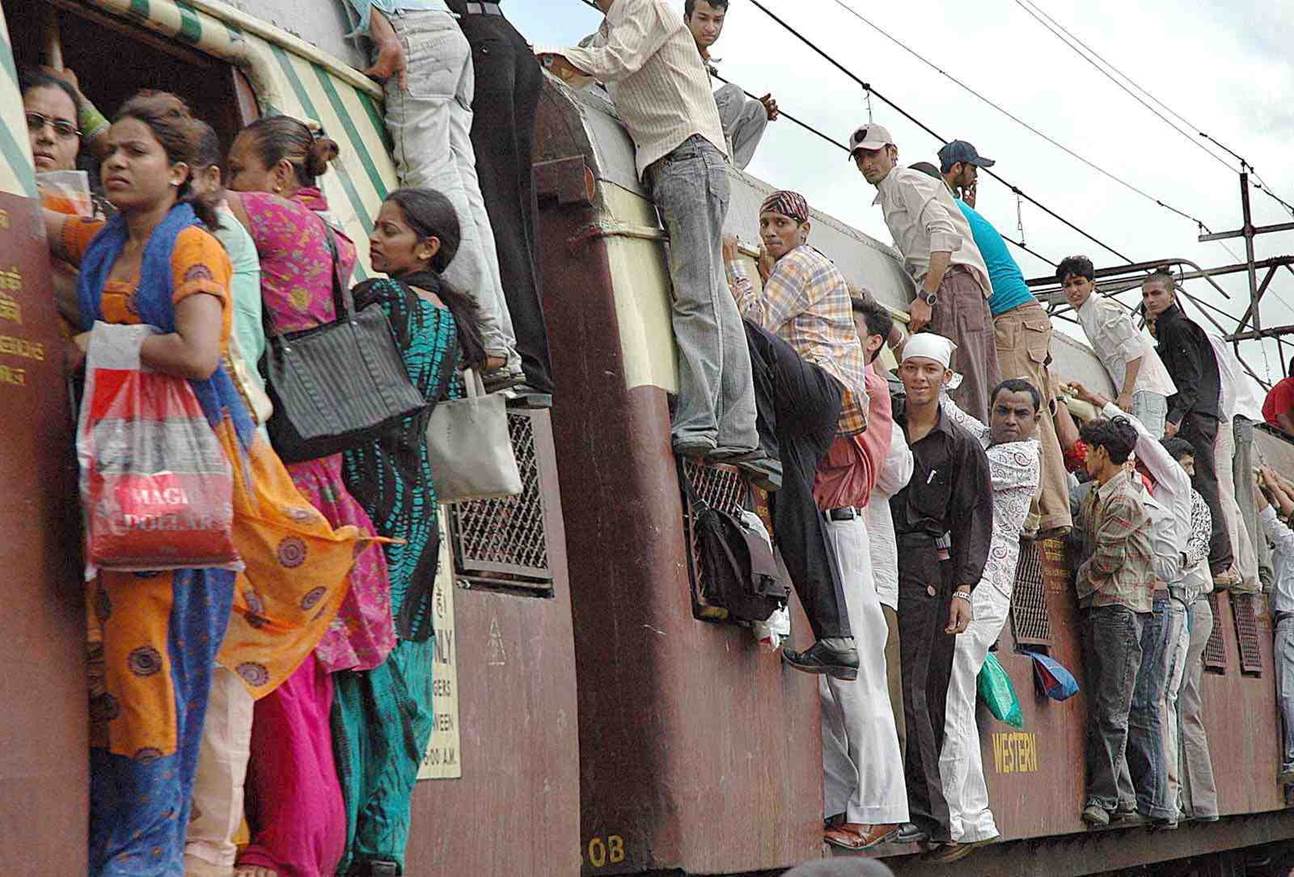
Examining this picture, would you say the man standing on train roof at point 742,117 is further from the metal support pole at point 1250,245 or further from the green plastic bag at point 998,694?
the metal support pole at point 1250,245

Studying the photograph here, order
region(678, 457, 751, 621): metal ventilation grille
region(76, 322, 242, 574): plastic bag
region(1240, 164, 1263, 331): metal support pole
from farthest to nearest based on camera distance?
region(1240, 164, 1263, 331): metal support pole
region(678, 457, 751, 621): metal ventilation grille
region(76, 322, 242, 574): plastic bag

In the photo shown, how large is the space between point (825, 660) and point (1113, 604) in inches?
135

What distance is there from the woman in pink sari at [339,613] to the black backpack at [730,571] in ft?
6.49

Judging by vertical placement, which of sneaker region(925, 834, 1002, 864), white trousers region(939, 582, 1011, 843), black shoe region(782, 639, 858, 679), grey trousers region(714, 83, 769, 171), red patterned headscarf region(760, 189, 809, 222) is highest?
grey trousers region(714, 83, 769, 171)

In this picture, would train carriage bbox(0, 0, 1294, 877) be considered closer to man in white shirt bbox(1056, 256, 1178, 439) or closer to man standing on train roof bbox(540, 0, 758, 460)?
man standing on train roof bbox(540, 0, 758, 460)

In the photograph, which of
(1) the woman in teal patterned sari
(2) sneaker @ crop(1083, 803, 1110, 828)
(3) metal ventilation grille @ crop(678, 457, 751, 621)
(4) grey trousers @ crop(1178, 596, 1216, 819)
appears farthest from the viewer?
(4) grey trousers @ crop(1178, 596, 1216, 819)

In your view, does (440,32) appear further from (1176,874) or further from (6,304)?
(1176,874)

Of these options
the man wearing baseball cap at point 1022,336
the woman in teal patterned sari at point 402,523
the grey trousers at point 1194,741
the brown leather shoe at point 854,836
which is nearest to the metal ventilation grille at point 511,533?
the woman in teal patterned sari at point 402,523

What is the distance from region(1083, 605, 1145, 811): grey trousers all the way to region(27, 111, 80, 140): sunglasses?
21.3 feet

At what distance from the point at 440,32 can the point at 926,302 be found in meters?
4.03

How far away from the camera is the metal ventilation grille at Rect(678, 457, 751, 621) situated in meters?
6.00

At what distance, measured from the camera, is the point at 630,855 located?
18.6 feet

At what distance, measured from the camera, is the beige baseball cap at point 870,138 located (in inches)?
356

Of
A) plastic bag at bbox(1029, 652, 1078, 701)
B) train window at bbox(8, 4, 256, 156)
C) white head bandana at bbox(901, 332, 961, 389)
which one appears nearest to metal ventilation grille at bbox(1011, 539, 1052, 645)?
plastic bag at bbox(1029, 652, 1078, 701)
